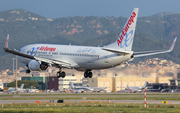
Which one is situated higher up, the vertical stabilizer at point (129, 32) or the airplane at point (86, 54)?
the vertical stabilizer at point (129, 32)

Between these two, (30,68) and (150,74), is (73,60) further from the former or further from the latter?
(150,74)

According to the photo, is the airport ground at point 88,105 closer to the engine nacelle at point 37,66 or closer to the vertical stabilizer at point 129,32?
the engine nacelle at point 37,66

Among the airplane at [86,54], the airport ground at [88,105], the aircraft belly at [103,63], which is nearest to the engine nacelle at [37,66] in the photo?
the airplane at [86,54]

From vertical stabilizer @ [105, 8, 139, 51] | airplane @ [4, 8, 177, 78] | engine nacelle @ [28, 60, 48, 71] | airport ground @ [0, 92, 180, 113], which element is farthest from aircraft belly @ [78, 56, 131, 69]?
engine nacelle @ [28, 60, 48, 71]

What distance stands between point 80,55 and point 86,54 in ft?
4.92

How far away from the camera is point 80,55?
226 ft

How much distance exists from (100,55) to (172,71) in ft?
143

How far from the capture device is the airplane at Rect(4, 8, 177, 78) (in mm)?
64000

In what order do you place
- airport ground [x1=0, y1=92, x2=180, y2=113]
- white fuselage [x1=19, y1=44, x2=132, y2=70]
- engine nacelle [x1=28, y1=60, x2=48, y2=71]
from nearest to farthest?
airport ground [x1=0, y1=92, x2=180, y2=113] < white fuselage [x1=19, y1=44, x2=132, y2=70] < engine nacelle [x1=28, y1=60, x2=48, y2=71]

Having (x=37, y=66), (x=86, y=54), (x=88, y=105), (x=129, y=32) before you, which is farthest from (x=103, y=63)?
(x=37, y=66)

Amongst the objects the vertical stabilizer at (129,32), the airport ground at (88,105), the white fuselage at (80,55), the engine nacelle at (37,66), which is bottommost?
the airport ground at (88,105)

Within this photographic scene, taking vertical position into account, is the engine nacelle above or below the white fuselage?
below

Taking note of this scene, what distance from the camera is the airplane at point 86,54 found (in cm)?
6400

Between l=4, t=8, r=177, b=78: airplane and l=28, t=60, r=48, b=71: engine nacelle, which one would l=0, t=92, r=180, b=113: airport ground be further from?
l=4, t=8, r=177, b=78: airplane
